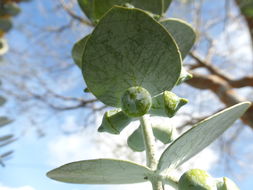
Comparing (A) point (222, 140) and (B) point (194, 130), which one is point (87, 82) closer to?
(B) point (194, 130)

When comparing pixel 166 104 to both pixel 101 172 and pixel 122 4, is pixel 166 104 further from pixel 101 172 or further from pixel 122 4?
pixel 122 4

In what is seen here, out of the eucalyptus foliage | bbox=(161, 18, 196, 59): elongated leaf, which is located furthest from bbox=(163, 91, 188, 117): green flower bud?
bbox=(161, 18, 196, 59): elongated leaf

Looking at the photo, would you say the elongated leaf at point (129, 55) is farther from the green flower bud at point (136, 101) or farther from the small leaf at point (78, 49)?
the small leaf at point (78, 49)

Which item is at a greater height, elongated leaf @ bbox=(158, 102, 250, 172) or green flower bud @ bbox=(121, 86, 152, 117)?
green flower bud @ bbox=(121, 86, 152, 117)

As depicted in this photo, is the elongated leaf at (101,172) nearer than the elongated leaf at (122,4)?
Yes

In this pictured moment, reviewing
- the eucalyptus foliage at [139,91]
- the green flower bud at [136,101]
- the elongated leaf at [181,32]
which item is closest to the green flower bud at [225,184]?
the eucalyptus foliage at [139,91]

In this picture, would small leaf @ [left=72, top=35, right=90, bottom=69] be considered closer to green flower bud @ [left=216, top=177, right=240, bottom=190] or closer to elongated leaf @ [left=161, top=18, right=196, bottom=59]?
elongated leaf @ [left=161, top=18, right=196, bottom=59]

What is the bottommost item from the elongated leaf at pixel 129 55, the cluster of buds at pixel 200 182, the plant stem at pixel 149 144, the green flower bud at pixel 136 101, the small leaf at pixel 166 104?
the cluster of buds at pixel 200 182
